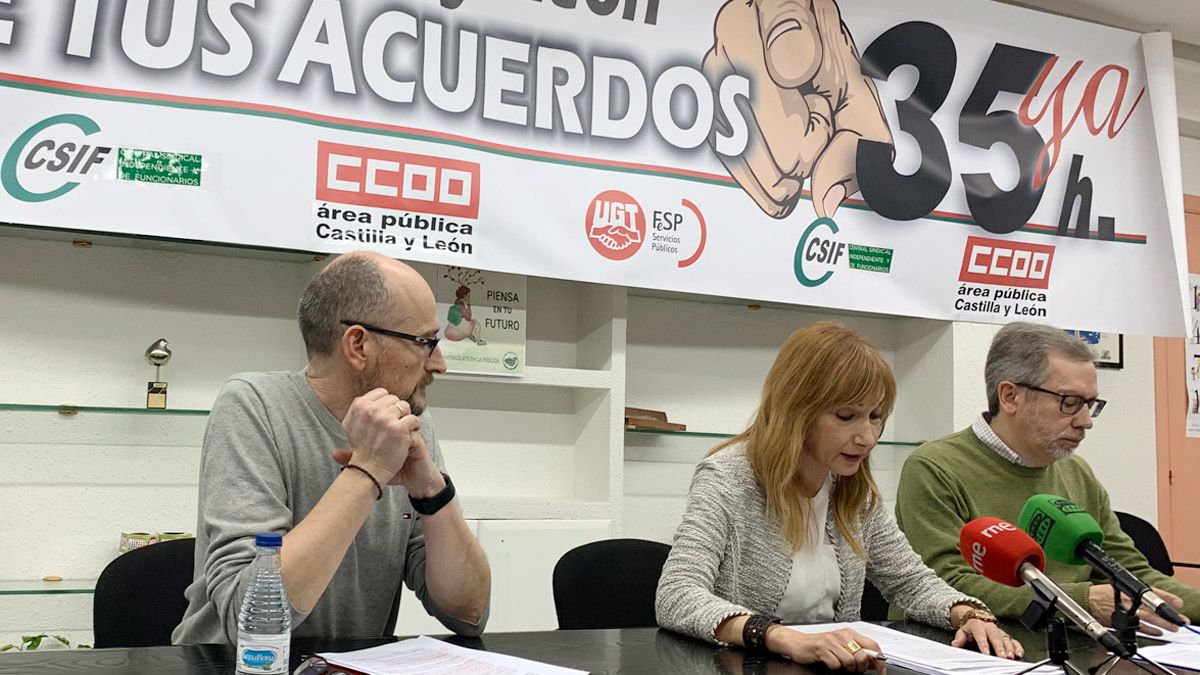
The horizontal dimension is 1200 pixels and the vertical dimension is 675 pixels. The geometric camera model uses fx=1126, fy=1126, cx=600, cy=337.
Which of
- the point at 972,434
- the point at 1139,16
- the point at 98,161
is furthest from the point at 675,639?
the point at 1139,16

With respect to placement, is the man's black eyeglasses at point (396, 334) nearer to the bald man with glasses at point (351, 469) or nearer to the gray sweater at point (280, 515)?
the bald man with glasses at point (351, 469)

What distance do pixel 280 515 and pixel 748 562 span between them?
2.84ft

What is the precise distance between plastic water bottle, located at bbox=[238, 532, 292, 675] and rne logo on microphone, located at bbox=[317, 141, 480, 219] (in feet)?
5.32

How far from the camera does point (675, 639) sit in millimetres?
1844

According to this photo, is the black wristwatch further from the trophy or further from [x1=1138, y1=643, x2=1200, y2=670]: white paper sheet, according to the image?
the trophy

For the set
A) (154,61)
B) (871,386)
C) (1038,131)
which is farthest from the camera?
(1038,131)

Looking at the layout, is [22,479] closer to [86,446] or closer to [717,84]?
[86,446]

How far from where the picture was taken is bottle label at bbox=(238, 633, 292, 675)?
133 centimetres

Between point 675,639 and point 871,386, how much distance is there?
→ 625mm

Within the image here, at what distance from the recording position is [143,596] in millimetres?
1984

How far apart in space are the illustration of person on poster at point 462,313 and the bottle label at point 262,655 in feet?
6.55

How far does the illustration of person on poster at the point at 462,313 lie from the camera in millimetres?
3326

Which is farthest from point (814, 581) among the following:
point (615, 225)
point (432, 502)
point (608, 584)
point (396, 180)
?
point (396, 180)

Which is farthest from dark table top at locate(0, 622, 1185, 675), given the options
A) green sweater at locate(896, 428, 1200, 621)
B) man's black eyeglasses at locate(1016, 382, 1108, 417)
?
man's black eyeglasses at locate(1016, 382, 1108, 417)
